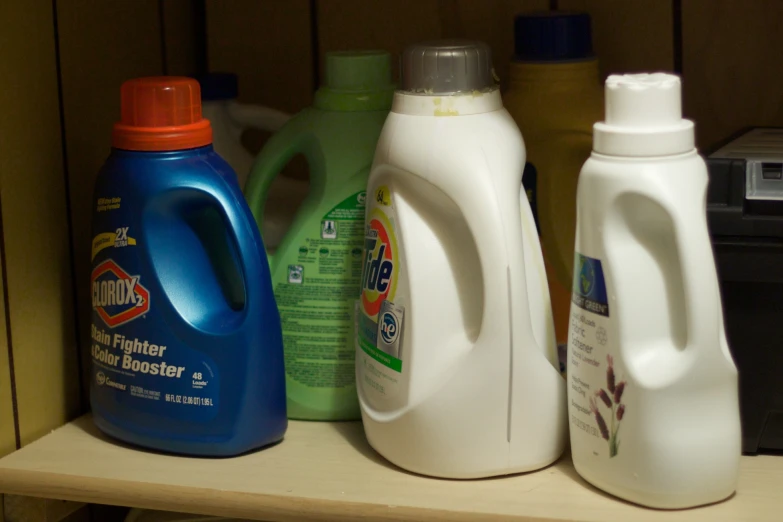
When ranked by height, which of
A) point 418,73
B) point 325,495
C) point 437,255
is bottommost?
point 325,495

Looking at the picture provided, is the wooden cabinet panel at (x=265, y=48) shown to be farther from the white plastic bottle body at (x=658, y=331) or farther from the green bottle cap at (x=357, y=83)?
the white plastic bottle body at (x=658, y=331)

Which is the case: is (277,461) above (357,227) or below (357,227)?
below

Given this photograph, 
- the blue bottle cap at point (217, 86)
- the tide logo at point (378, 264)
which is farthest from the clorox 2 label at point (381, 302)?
the blue bottle cap at point (217, 86)

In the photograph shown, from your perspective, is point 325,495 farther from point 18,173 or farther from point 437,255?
point 18,173

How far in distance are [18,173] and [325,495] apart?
0.29 meters

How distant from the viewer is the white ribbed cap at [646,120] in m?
0.56

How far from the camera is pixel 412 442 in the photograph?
0.65 meters

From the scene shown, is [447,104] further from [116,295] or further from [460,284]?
[116,295]

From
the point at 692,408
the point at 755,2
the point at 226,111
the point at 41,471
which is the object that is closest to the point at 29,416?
the point at 41,471

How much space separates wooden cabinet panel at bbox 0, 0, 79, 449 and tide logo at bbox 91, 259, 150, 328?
0.15ft

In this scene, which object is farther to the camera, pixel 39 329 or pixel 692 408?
pixel 39 329

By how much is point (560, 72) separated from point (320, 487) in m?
0.32

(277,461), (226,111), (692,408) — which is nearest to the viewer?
(692,408)

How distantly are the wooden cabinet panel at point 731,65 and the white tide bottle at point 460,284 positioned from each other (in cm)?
22
